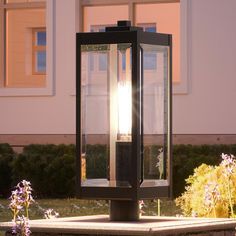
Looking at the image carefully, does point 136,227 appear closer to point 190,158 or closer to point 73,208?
point 73,208

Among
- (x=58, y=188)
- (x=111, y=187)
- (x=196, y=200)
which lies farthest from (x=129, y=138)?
(x=58, y=188)

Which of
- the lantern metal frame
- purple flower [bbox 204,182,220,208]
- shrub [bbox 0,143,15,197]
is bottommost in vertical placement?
shrub [bbox 0,143,15,197]

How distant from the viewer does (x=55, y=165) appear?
14727 mm

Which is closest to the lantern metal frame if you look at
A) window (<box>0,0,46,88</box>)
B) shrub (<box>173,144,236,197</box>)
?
shrub (<box>173,144,236,197</box>)

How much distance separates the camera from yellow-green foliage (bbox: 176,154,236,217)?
6.93 meters

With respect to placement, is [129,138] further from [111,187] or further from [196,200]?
[196,200]

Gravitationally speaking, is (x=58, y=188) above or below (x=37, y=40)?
below

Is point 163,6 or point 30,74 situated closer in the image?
point 163,6

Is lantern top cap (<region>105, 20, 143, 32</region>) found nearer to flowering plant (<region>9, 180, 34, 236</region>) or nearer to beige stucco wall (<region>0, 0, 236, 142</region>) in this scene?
flowering plant (<region>9, 180, 34, 236</region>)

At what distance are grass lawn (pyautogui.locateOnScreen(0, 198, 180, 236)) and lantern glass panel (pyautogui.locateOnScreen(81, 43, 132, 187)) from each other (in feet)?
18.0

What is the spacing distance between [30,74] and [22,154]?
3088 mm

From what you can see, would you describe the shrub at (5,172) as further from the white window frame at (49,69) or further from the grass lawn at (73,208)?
the white window frame at (49,69)

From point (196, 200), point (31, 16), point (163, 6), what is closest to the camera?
point (196, 200)

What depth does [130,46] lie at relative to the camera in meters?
6.29
